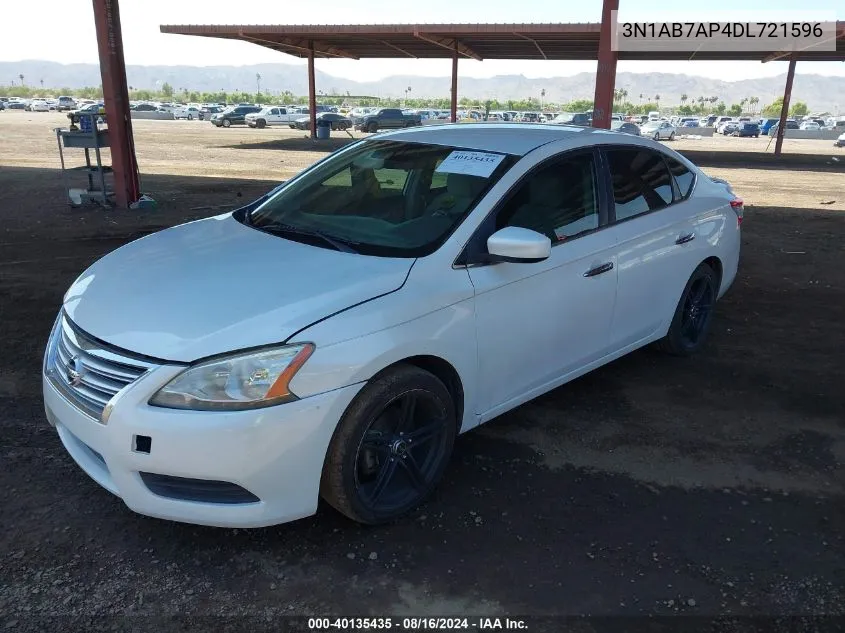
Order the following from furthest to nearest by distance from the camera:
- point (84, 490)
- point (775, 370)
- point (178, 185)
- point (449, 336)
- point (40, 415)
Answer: point (178, 185), point (775, 370), point (40, 415), point (84, 490), point (449, 336)

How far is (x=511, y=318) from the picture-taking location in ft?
10.9

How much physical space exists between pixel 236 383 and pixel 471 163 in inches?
71.5

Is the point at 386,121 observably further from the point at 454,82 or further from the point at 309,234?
the point at 309,234

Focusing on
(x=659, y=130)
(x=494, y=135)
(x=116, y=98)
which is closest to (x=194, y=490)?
(x=494, y=135)

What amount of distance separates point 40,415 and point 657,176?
4.14 metres

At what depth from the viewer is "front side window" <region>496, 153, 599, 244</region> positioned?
138 inches

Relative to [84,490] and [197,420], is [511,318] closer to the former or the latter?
[197,420]

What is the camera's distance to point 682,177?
4.82m

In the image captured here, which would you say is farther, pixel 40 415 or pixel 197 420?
pixel 40 415

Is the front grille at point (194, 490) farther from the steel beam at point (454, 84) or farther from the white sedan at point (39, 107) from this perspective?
the white sedan at point (39, 107)

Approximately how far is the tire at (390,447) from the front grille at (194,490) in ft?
1.14

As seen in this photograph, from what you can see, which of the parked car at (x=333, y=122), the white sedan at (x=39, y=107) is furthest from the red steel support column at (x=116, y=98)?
the white sedan at (x=39, y=107)

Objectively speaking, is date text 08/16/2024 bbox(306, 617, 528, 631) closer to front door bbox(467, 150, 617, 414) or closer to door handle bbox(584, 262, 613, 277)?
front door bbox(467, 150, 617, 414)

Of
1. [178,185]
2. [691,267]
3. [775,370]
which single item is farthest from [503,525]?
[178,185]
